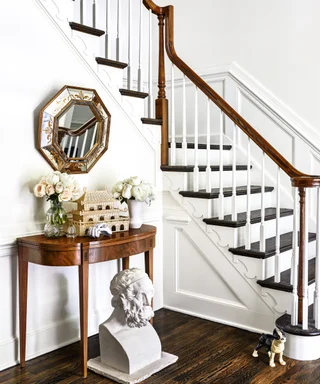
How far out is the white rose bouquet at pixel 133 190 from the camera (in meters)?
3.19

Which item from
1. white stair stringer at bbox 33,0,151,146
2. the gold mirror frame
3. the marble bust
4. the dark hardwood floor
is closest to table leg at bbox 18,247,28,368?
the dark hardwood floor

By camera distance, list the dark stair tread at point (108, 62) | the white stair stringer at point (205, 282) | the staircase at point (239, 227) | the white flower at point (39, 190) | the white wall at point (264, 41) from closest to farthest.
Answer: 1. the white flower at point (39, 190)
2. the staircase at point (239, 227)
3. the dark stair tread at point (108, 62)
4. the white stair stringer at point (205, 282)
5. the white wall at point (264, 41)

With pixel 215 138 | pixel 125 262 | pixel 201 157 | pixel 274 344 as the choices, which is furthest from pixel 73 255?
pixel 215 138

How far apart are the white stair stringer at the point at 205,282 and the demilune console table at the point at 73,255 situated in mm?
890

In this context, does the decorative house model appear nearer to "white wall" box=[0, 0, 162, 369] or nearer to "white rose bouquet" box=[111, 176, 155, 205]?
"white rose bouquet" box=[111, 176, 155, 205]

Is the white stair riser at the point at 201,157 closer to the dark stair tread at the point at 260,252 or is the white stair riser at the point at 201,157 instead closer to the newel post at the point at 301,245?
the dark stair tread at the point at 260,252

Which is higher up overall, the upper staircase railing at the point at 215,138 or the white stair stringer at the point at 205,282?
the upper staircase railing at the point at 215,138

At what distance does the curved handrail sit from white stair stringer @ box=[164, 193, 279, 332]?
832 mm

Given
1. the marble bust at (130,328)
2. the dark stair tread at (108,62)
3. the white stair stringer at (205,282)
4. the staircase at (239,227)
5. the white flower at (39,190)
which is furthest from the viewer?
the white stair stringer at (205,282)

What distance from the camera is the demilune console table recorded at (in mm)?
2664

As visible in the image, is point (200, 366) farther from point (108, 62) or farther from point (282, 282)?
point (108, 62)

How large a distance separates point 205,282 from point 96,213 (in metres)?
1.22

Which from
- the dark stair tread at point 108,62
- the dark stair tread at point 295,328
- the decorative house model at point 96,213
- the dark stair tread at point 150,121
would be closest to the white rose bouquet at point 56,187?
the decorative house model at point 96,213

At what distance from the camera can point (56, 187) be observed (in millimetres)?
2822
